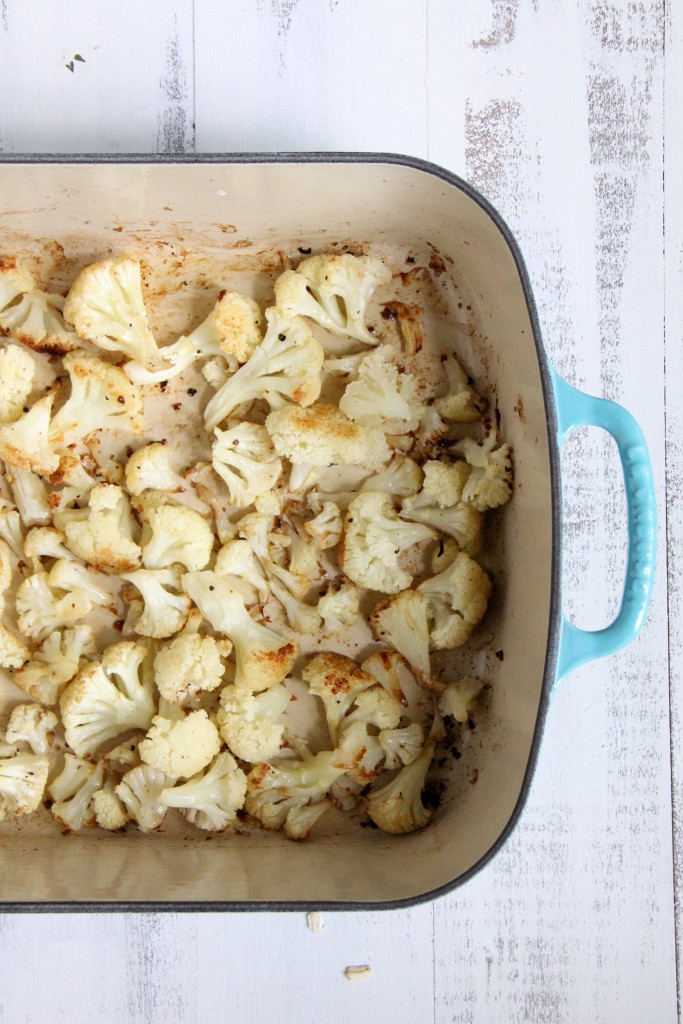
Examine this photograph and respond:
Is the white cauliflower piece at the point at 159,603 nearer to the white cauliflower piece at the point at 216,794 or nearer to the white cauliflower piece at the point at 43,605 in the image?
the white cauliflower piece at the point at 43,605

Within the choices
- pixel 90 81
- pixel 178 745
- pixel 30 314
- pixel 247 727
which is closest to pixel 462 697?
pixel 247 727

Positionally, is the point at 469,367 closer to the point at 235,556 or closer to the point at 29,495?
the point at 235,556

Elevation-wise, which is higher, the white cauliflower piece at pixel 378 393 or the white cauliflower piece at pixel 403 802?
the white cauliflower piece at pixel 378 393

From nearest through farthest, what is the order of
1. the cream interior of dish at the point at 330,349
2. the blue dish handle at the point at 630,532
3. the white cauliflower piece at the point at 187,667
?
the blue dish handle at the point at 630,532 < the cream interior of dish at the point at 330,349 < the white cauliflower piece at the point at 187,667

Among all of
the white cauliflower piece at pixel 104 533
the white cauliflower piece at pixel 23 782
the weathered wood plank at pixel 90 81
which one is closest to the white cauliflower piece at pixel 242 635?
the white cauliflower piece at pixel 104 533

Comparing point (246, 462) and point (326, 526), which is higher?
point (246, 462)

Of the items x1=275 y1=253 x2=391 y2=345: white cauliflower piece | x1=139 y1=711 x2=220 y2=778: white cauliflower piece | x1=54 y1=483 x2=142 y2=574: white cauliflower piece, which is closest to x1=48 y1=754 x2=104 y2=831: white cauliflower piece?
x1=139 y1=711 x2=220 y2=778: white cauliflower piece

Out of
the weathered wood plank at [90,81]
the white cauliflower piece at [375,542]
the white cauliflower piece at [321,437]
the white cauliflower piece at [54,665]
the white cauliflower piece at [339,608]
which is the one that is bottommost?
the white cauliflower piece at [54,665]
